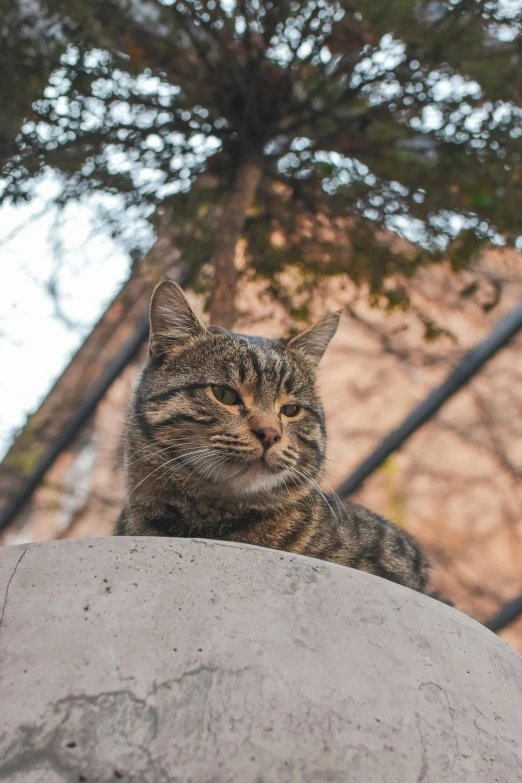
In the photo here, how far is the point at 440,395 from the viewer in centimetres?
485

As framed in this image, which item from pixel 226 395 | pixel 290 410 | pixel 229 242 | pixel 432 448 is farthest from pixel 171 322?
pixel 432 448

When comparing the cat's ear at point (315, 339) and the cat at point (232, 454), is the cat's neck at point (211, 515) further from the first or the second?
the cat's ear at point (315, 339)

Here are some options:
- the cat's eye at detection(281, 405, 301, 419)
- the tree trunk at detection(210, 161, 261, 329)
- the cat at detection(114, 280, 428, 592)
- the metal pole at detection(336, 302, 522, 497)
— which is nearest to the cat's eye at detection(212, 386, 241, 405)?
the cat at detection(114, 280, 428, 592)

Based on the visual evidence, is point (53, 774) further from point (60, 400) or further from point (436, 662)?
point (60, 400)

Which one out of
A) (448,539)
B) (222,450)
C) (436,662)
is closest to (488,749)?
(436,662)

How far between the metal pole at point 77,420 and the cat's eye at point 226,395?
266 centimetres

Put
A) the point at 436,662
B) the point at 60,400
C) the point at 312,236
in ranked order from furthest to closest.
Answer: the point at 60,400 < the point at 312,236 < the point at 436,662

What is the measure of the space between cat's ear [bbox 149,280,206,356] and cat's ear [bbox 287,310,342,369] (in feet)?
1.13

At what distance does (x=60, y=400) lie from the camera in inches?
213

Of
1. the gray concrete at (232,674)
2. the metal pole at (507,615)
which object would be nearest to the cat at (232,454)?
the gray concrete at (232,674)

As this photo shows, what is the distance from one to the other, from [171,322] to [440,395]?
2.89 meters

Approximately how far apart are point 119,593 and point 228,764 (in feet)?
1.15

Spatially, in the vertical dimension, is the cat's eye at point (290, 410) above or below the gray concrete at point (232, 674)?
above

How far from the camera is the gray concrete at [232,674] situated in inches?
44.9
